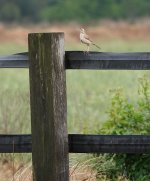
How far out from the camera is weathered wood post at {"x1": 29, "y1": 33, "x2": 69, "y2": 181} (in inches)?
211

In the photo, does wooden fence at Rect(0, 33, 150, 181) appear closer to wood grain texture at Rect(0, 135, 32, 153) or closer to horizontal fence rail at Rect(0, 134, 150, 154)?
horizontal fence rail at Rect(0, 134, 150, 154)

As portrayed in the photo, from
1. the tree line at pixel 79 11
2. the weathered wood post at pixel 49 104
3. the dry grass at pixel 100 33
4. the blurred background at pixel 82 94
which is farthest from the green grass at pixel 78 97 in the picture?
the tree line at pixel 79 11

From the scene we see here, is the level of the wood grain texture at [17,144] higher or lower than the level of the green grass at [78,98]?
lower

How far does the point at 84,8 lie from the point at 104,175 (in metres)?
83.6

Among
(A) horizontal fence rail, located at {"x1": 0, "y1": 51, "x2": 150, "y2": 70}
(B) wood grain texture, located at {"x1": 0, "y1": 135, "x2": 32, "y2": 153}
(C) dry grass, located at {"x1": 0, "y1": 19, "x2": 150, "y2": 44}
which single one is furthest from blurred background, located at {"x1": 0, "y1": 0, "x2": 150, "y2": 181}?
(A) horizontal fence rail, located at {"x1": 0, "y1": 51, "x2": 150, "y2": 70}

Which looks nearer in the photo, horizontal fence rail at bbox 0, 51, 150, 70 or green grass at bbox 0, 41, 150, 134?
horizontal fence rail at bbox 0, 51, 150, 70

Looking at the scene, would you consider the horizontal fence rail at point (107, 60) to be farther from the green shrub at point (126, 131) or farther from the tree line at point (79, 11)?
the tree line at point (79, 11)

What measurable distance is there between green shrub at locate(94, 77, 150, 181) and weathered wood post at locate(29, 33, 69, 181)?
85cm

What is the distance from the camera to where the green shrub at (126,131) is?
6.11 m

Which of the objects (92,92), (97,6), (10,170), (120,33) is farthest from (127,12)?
(10,170)

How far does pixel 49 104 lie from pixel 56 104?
0.15 feet

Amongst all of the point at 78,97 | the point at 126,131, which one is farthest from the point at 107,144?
the point at 78,97

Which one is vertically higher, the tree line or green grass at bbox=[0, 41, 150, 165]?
the tree line

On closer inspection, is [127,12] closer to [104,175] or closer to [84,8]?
[84,8]
